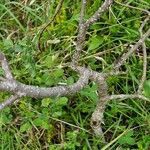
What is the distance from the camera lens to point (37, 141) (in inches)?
77.8

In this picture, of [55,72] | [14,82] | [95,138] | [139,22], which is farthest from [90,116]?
[14,82]

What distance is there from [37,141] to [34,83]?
11.9 inches

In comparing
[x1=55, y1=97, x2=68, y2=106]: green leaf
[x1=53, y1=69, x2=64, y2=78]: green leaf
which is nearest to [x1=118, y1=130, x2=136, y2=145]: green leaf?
[x1=55, y1=97, x2=68, y2=106]: green leaf

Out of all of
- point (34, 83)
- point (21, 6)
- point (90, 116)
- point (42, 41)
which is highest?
point (21, 6)

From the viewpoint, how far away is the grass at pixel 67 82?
6.16 ft

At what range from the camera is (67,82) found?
5.82 feet

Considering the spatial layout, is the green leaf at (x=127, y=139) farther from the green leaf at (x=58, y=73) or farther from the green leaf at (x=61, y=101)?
the green leaf at (x=58, y=73)

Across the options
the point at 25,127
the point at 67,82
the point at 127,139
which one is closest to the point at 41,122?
the point at 25,127

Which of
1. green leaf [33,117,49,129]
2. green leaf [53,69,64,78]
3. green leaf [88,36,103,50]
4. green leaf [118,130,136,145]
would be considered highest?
green leaf [88,36,103,50]

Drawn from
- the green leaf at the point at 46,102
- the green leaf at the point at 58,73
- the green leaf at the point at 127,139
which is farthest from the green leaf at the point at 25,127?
the green leaf at the point at 127,139

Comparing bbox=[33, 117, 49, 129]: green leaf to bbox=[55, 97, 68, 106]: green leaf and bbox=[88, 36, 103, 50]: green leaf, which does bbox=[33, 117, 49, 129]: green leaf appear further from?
bbox=[88, 36, 103, 50]: green leaf

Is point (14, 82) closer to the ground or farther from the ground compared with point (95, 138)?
farther from the ground

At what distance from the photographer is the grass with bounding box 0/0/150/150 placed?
1878mm

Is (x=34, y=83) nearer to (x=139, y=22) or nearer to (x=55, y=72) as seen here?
Answer: (x=55, y=72)
